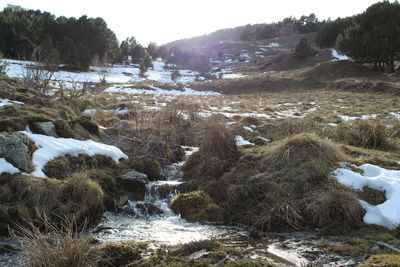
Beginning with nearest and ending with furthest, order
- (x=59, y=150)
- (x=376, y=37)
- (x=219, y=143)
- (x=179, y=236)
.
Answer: (x=179, y=236), (x=59, y=150), (x=219, y=143), (x=376, y=37)

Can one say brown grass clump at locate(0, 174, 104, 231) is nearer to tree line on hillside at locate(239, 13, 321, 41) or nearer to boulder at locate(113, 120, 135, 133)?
boulder at locate(113, 120, 135, 133)

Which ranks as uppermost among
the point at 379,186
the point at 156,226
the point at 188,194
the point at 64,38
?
the point at 64,38

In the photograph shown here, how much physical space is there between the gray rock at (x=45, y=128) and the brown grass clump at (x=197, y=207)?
Result: 383cm

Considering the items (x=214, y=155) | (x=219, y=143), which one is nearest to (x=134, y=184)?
(x=214, y=155)

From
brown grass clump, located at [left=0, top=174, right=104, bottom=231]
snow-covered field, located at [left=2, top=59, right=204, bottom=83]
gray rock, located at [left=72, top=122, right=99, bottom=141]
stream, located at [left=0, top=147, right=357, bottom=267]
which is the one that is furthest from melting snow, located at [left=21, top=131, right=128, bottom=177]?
snow-covered field, located at [left=2, top=59, right=204, bottom=83]

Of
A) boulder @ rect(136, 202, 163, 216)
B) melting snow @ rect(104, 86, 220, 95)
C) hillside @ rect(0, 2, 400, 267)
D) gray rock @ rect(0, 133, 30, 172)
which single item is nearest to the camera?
hillside @ rect(0, 2, 400, 267)

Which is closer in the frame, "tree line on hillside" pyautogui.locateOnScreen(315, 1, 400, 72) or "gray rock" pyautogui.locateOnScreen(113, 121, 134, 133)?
"gray rock" pyautogui.locateOnScreen(113, 121, 134, 133)

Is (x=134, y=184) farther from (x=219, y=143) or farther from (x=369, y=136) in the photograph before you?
(x=369, y=136)

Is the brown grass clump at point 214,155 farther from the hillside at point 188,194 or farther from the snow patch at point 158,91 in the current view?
the snow patch at point 158,91

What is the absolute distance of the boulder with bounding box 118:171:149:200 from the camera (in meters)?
6.76

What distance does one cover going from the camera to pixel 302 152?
677 centimetres

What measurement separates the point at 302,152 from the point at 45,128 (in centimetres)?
627

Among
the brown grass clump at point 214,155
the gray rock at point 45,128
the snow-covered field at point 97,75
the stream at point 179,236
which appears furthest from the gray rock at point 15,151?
the snow-covered field at point 97,75

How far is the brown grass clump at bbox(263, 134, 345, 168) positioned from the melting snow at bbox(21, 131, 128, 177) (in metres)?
3.93
